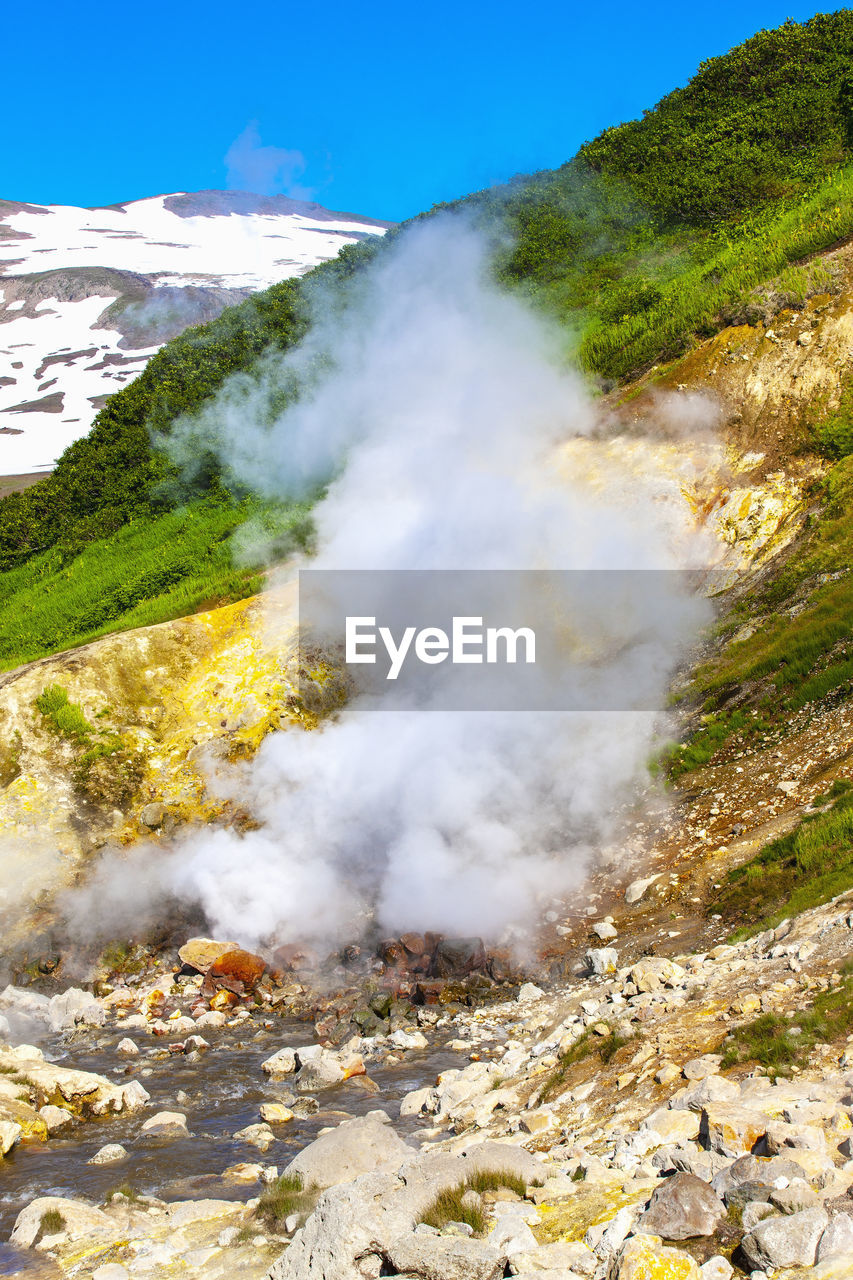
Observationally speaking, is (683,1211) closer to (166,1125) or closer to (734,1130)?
(734,1130)

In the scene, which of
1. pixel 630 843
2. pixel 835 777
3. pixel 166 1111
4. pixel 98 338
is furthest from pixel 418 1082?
pixel 98 338

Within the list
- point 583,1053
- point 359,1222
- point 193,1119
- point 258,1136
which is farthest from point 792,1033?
point 193,1119

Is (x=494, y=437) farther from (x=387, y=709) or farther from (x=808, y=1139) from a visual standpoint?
(x=808, y=1139)

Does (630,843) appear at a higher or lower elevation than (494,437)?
lower

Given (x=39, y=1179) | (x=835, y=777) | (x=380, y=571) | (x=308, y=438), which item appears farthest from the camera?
(x=308, y=438)

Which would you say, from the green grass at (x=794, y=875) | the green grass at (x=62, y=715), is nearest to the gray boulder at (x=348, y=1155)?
the green grass at (x=794, y=875)

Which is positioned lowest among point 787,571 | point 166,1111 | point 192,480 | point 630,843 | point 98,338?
point 166,1111
